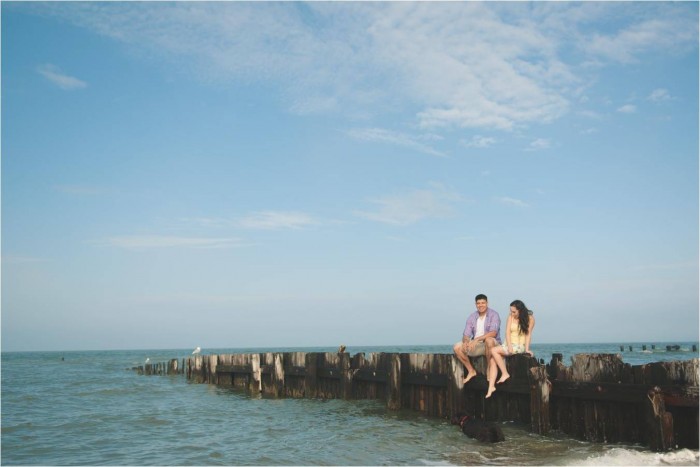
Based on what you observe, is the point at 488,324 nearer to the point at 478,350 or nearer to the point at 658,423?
the point at 478,350

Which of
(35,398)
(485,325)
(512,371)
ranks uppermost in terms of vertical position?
(485,325)

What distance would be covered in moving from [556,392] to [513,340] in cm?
154

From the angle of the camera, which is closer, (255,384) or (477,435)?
(477,435)

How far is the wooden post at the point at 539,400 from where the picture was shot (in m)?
10.1

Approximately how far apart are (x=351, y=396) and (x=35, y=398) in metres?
13.8

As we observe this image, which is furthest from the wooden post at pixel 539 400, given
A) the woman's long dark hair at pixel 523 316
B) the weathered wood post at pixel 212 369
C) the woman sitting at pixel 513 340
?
the weathered wood post at pixel 212 369

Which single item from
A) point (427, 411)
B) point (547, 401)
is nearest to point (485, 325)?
point (547, 401)

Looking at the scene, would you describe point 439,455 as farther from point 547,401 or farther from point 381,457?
point 547,401

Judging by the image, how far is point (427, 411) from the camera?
42.7ft

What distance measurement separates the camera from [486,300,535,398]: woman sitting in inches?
435

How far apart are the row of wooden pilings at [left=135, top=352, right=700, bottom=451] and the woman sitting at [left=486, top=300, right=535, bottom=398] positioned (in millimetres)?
187

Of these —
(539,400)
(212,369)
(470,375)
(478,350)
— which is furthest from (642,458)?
(212,369)

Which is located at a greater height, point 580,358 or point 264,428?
point 580,358

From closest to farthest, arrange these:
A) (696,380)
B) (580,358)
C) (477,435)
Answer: (696,380), (580,358), (477,435)
